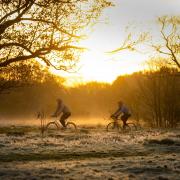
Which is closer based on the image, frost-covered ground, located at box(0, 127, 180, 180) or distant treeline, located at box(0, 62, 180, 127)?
frost-covered ground, located at box(0, 127, 180, 180)

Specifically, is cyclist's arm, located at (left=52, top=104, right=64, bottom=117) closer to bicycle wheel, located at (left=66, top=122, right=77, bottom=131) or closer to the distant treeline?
bicycle wheel, located at (left=66, top=122, right=77, bottom=131)

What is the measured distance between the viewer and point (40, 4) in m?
19.1

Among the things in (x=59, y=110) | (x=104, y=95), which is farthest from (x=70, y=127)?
(x=104, y=95)

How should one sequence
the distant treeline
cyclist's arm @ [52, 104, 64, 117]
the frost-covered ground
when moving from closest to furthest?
the frost-covered ground < the distant treeline < cyclist's arm @ [52, 104, 64, 117]

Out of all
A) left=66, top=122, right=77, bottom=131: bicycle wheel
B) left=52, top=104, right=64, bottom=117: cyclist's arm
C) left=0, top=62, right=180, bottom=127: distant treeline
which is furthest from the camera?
left=66, top=122, right=77, bottom=131: bicycle wheel

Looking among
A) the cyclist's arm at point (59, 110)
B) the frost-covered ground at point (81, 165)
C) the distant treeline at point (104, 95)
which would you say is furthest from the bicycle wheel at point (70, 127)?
the frost-covered ground at point (81, 165)

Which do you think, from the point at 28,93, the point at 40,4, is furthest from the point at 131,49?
the point at 28,93

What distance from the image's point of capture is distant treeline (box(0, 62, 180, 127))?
2701 centimetres

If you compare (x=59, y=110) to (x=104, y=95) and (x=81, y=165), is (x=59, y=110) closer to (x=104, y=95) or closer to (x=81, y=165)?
(x=81, y=165)

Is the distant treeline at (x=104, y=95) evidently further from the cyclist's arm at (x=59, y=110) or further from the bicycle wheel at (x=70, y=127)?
the bicycle wheel at (x=70, y=127)

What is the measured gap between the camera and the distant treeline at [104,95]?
2701 centimetres

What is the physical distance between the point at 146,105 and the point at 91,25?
1444 inches

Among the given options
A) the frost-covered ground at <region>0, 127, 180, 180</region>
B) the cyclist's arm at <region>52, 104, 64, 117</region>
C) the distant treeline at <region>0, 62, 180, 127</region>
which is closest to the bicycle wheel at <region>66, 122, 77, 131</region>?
the cyclist's arm at <region>52, 104, 64, 117</region>

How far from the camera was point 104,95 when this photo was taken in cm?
9650
